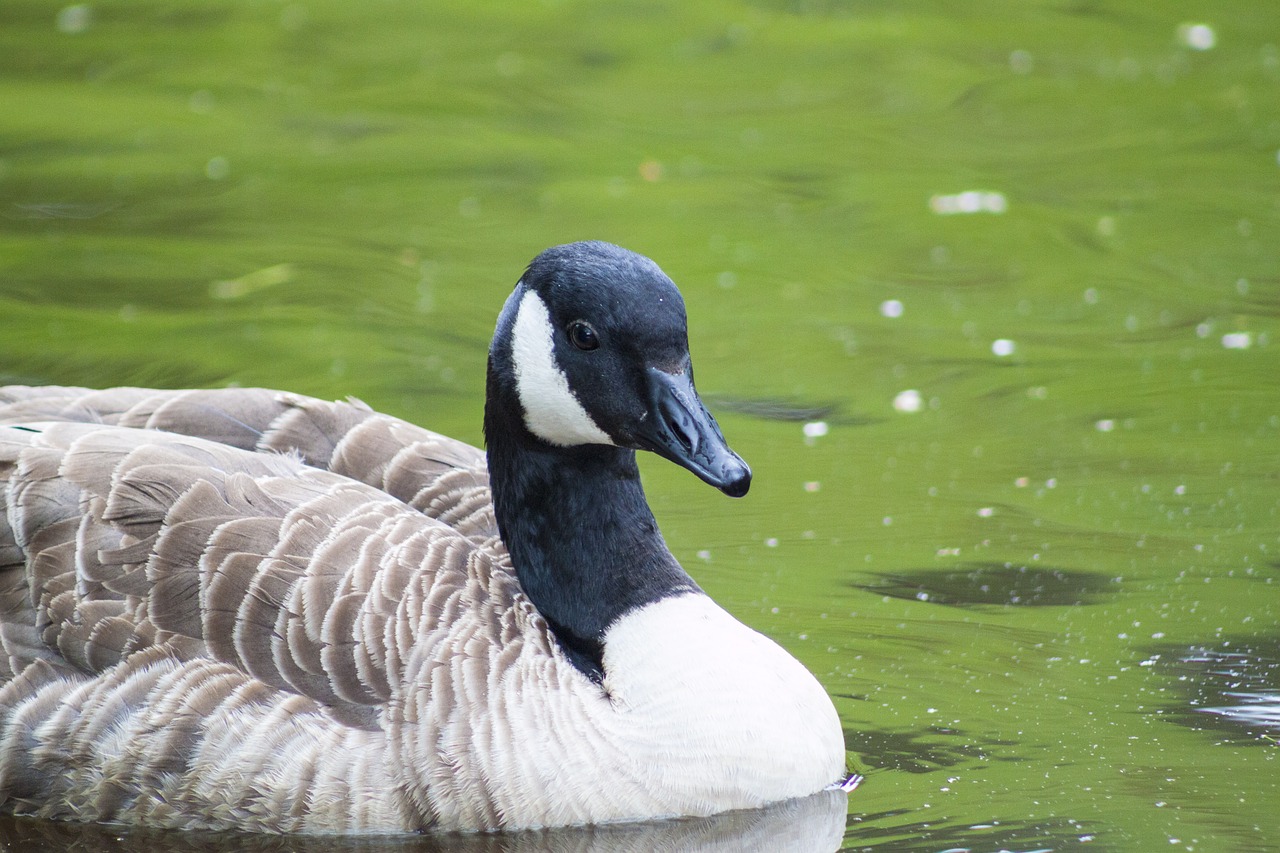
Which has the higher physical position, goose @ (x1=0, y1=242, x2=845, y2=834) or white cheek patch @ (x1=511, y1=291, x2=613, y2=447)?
white cheek patch @ (x1=511, y1=291, x2=613, y2=447)

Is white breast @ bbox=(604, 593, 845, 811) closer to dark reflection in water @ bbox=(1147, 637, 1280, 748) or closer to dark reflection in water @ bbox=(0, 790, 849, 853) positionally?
dark reflection in water @ bbox=(0, 790, 849, 853)

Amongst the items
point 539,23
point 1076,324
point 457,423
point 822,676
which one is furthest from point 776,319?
point 539,23

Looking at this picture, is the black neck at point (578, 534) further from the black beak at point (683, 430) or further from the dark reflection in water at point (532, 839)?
the dark reflection in water at point (532, 839)

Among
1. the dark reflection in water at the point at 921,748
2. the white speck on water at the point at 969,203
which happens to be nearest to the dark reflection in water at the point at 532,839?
the dark reflection in water at the point at 921,748

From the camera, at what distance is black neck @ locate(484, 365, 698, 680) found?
7020mm

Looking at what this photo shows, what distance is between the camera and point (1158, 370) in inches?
444

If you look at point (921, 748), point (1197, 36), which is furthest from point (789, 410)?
point (1197, 36)

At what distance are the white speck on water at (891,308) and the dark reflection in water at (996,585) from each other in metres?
3.60

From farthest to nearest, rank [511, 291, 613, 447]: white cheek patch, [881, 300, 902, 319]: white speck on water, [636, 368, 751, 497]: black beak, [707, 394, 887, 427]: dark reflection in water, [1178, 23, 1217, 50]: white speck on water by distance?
[1178, 23, 1217, 50]: white speck on water → [881, 300, 902, 319]: white speck on water → [707, 394, 887, 427]: dark reflection in water → [511, 291, 613, 447]: white cheek patch → [636, 368, 751, 497]: black beak

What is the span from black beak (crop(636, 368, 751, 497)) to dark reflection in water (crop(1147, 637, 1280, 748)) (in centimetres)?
221

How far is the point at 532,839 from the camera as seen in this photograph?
659 cm

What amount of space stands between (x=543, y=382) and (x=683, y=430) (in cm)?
62

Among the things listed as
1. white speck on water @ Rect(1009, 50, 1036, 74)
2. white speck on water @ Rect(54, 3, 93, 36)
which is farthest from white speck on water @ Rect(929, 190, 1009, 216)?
white speck on water @ Rect(54, 3, 93, 36)

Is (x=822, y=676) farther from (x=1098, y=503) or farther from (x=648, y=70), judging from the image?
(x=648, y=70)
